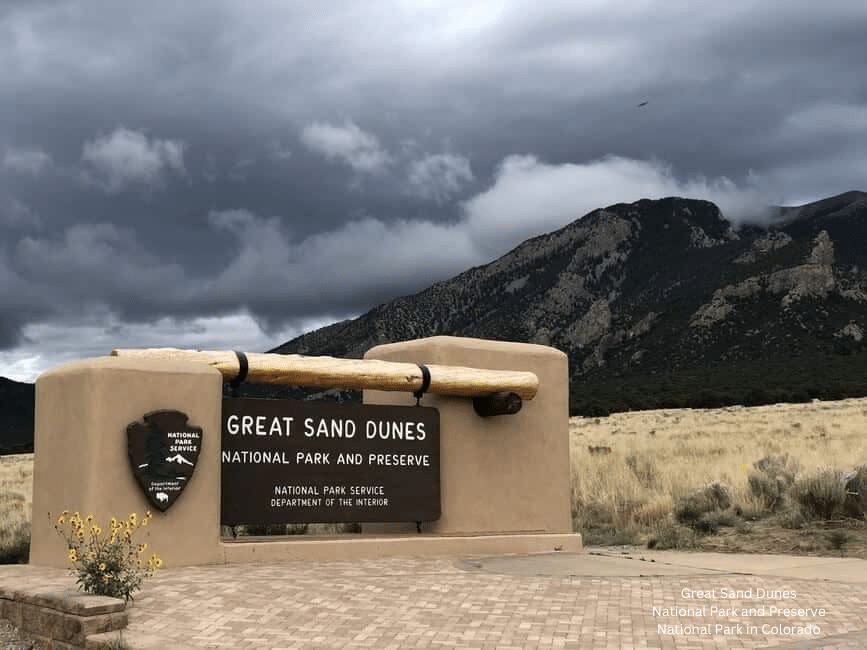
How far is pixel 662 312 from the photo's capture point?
76.6m

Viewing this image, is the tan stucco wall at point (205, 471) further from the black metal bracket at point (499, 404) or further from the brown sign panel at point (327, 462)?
the brown sign panel at point (327, 462)

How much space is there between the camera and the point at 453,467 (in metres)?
14.1

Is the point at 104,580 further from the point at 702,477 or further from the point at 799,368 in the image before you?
the point at 799,368

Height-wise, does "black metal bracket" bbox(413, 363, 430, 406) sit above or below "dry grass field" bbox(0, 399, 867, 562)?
above

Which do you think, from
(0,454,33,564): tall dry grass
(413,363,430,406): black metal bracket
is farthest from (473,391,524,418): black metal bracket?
(0,454,33,564): tall dry grass

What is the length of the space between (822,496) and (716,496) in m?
1.82

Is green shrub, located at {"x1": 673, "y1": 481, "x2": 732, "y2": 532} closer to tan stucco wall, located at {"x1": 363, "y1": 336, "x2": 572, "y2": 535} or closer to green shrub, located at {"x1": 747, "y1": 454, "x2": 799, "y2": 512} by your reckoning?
green shrub, located at {"x1": 747, "y1": 454, "x2": 799, "y2": 512}

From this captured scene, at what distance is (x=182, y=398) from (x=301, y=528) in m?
5.99

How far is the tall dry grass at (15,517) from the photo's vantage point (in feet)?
52.9

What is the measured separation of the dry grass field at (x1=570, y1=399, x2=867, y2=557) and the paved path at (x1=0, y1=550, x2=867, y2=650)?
3.37 meters

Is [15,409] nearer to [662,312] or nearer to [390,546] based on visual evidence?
[662,312]

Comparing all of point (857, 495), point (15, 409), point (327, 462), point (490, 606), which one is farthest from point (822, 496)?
point (15, 409)

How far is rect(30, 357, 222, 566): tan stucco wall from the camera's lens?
1084 centimetres

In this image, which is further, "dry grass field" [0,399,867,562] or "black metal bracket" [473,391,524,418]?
"dry grass field" [0,399,867,562]
